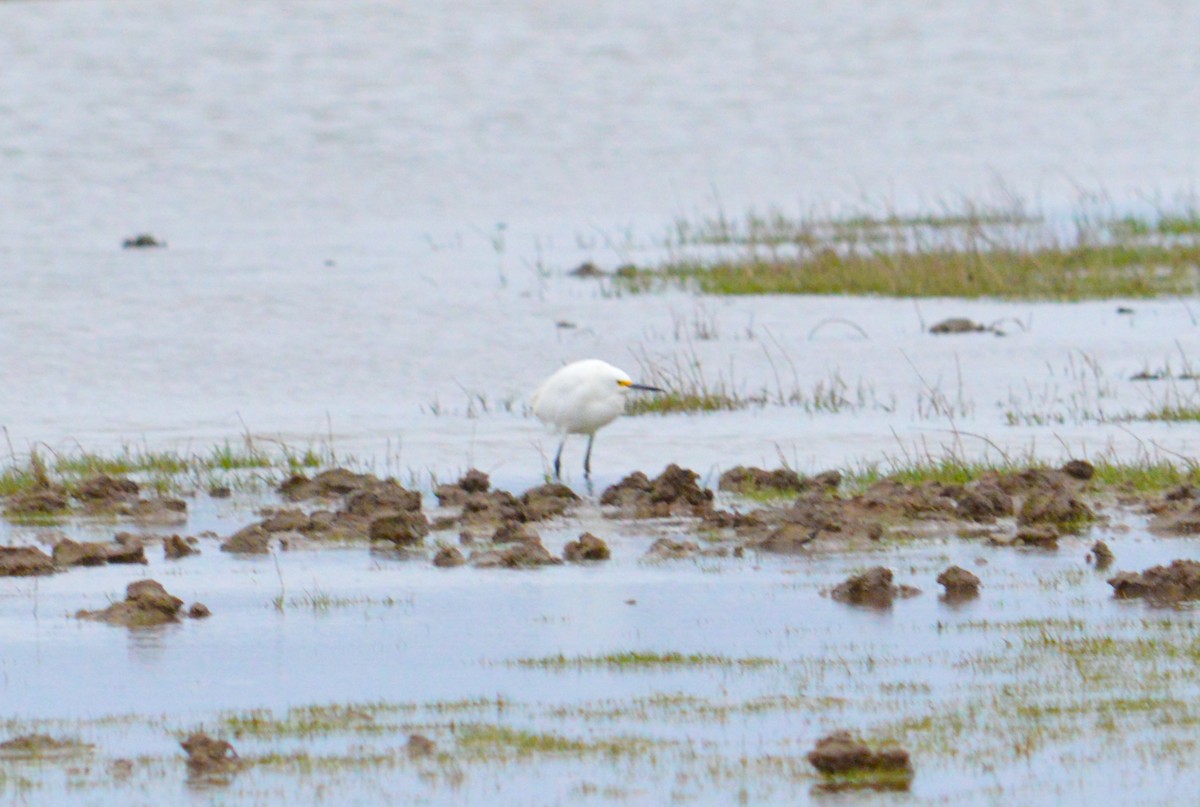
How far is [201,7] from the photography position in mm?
78312

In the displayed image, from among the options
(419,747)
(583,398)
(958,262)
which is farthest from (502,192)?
(419,747)

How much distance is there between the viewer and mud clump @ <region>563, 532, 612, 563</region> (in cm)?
1132

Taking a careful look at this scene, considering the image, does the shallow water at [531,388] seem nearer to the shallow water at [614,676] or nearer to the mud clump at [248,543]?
the shallow water at [614,676]

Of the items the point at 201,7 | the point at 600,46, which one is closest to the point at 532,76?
the point at 600,46

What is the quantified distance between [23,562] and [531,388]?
9.35m

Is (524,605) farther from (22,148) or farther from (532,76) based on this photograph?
(532,76)

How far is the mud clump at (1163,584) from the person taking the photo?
994 centimetres

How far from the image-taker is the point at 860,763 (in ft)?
23.3

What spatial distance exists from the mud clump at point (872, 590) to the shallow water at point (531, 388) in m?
0.18

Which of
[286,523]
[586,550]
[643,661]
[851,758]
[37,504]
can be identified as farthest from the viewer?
[37,504]

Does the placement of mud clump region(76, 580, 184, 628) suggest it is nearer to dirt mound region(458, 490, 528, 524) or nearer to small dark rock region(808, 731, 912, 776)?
dirt mound region(458, 490, 528, 524)

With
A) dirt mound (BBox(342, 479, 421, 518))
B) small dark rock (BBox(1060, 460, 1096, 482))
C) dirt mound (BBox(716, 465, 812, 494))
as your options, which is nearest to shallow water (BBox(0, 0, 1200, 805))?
dirt mound (BBox(342, 479, 421, 518))

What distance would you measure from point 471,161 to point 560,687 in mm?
38781

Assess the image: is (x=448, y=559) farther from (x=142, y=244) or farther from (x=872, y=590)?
(x=142, y=244)
